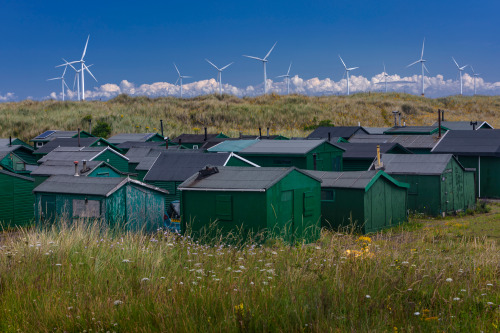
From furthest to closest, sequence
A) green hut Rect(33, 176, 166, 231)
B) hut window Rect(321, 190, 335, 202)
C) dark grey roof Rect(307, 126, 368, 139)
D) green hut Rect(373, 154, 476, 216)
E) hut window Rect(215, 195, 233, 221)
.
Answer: dark grey roof Rect(307, 126, 368, 139) → green hut Rect(373, 154, 476, 216) → hut window Rect(321, 190, 335, 202) → green hut Rect(33, 176, 166, 231) → hut window Rect(215, 195, 233, 221)

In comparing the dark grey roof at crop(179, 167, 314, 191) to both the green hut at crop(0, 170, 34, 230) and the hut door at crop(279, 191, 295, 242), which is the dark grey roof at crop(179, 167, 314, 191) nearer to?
the hut door at crop(279, 191, 295, 242)

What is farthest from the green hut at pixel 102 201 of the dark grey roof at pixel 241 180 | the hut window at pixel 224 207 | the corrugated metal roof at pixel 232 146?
the corrugated metal roof at pixel 232 146

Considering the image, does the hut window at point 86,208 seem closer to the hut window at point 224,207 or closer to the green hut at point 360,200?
the hut window at point 224,207

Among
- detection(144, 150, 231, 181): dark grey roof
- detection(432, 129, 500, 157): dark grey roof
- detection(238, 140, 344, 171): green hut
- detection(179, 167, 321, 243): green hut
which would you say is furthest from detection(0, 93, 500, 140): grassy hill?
detection(179, 167, 321, 243): green hut

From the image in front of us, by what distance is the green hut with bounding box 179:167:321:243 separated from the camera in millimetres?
18359

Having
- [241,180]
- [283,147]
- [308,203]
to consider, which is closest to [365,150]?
[283,147]

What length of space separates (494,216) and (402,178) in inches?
188

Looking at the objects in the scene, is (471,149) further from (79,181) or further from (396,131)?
(79,181)

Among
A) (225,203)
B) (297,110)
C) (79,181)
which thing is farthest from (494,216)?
(297,110)

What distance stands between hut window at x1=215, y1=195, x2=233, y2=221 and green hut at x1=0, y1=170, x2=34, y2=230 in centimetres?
1301

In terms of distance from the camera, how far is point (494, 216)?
27781mm

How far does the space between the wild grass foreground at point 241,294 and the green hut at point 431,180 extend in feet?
68.6

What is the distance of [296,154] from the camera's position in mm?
34250

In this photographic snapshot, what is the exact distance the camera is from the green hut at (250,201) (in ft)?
60.2
